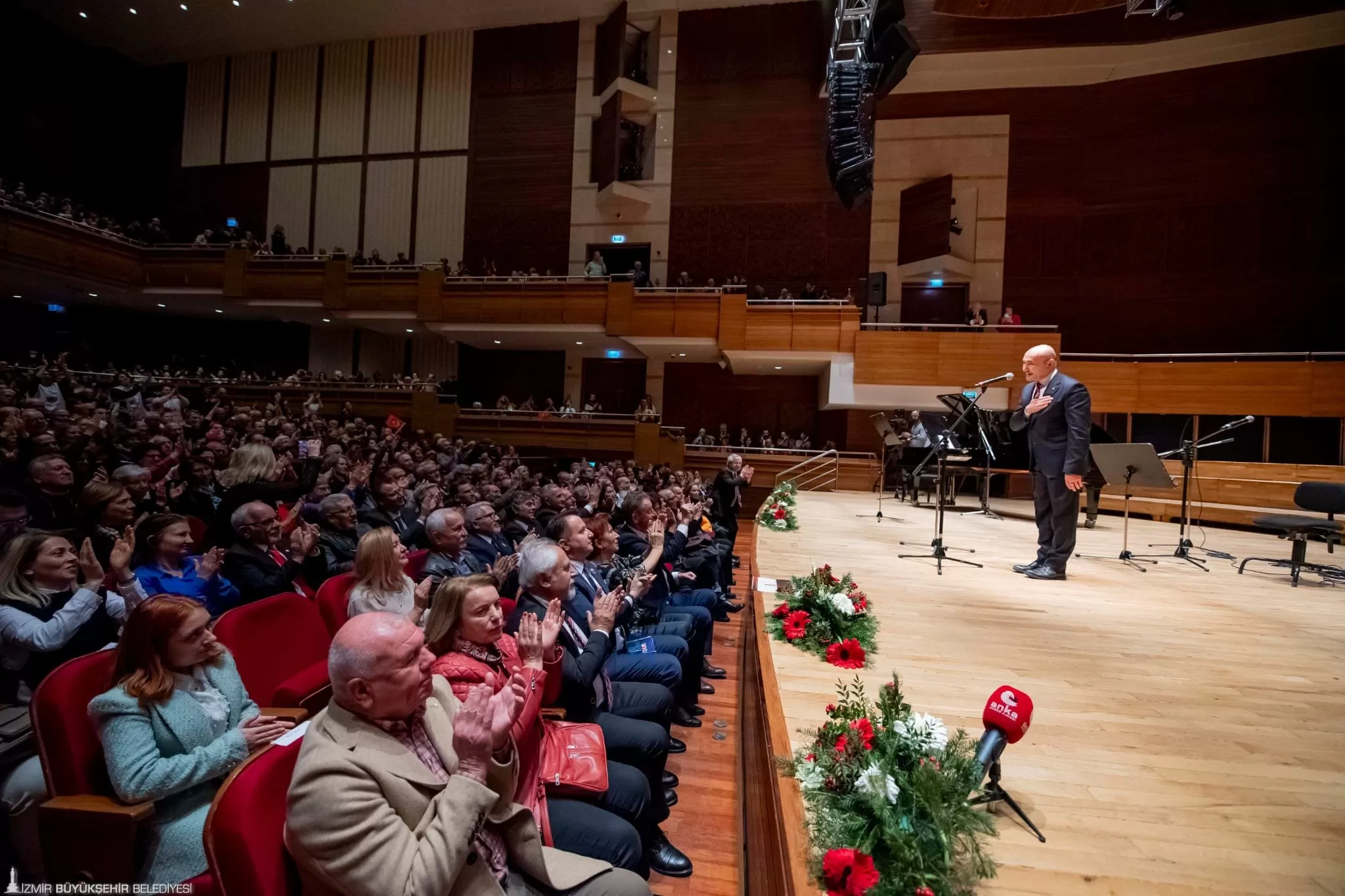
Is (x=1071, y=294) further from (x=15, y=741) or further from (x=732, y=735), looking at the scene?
(x=15, y=741)

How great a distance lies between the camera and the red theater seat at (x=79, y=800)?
138 cm

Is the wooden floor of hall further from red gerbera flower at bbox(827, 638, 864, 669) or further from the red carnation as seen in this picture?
the red carnation

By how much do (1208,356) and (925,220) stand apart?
5.26 m

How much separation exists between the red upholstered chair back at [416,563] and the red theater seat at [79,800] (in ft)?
5.07

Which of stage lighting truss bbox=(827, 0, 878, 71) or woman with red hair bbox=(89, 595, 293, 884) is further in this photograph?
stage lighting truss bbox=(827, 0, 878, 71)

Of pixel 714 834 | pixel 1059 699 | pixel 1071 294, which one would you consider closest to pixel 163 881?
pixel 714 834

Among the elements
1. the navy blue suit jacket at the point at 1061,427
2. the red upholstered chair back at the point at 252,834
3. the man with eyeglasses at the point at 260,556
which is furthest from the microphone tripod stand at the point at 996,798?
the navy blue suit jacket at the point at 1061,427

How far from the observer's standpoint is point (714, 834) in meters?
2.35

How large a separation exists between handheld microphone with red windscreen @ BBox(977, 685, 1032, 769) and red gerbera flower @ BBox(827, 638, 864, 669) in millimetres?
879

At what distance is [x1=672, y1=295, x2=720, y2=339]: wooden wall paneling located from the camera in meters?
12.6

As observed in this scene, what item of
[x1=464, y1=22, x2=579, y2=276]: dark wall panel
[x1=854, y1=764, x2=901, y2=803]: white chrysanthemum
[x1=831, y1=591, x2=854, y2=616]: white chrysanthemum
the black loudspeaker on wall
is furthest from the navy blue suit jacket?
[x1=464, y1=22, x2=579, y2=276]: dark wall panel

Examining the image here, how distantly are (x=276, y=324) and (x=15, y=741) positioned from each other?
17.6 m

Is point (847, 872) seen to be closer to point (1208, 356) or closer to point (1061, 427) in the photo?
point (1061, 427)

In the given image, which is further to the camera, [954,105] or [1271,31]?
[954,105]
